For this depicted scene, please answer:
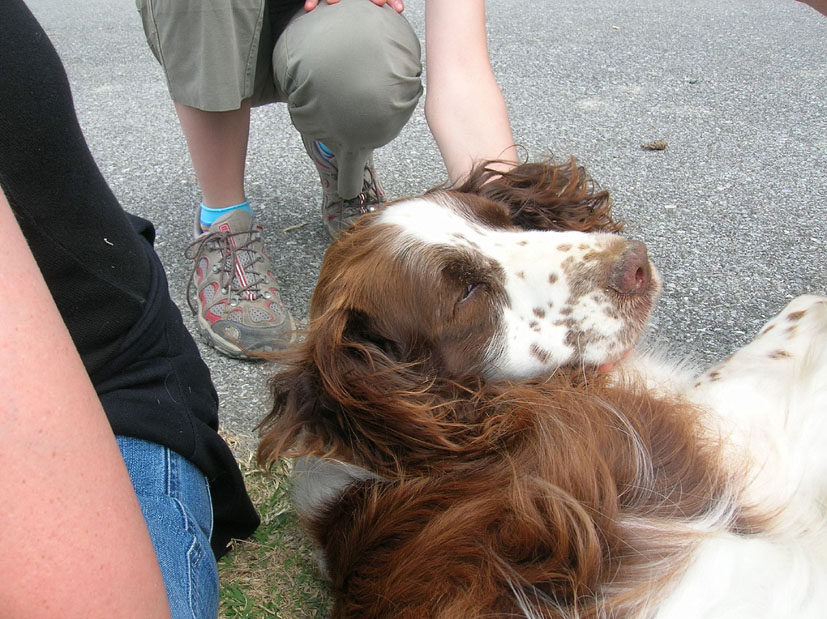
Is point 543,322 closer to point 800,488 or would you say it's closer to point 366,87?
point 800,488

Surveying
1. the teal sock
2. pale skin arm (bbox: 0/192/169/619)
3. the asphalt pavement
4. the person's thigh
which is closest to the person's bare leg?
the teal sock

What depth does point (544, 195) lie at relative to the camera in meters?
2.18

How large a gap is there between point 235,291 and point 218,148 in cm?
57

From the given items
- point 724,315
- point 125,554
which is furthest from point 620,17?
point 125,554

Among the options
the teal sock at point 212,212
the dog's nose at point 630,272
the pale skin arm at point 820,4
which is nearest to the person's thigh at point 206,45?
the teal sock at point 212,212

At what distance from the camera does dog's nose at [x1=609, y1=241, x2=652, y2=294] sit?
167cm

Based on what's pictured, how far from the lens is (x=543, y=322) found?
171 cm

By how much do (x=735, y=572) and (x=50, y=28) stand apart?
8.16m

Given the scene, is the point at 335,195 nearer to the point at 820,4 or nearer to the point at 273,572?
the point at 273,572

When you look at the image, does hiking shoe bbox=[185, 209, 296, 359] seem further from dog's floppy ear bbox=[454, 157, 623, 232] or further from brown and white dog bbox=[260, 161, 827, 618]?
dog's floppy ear bbox=[454, 157, 623, 232]

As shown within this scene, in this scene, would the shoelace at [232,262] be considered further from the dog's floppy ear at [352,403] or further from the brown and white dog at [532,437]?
the dog's floppy ear at [352,403]

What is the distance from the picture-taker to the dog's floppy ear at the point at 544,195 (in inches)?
83.9

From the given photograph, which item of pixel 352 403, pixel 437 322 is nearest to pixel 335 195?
pixel 437 322

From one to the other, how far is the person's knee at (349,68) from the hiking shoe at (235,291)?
55cm
